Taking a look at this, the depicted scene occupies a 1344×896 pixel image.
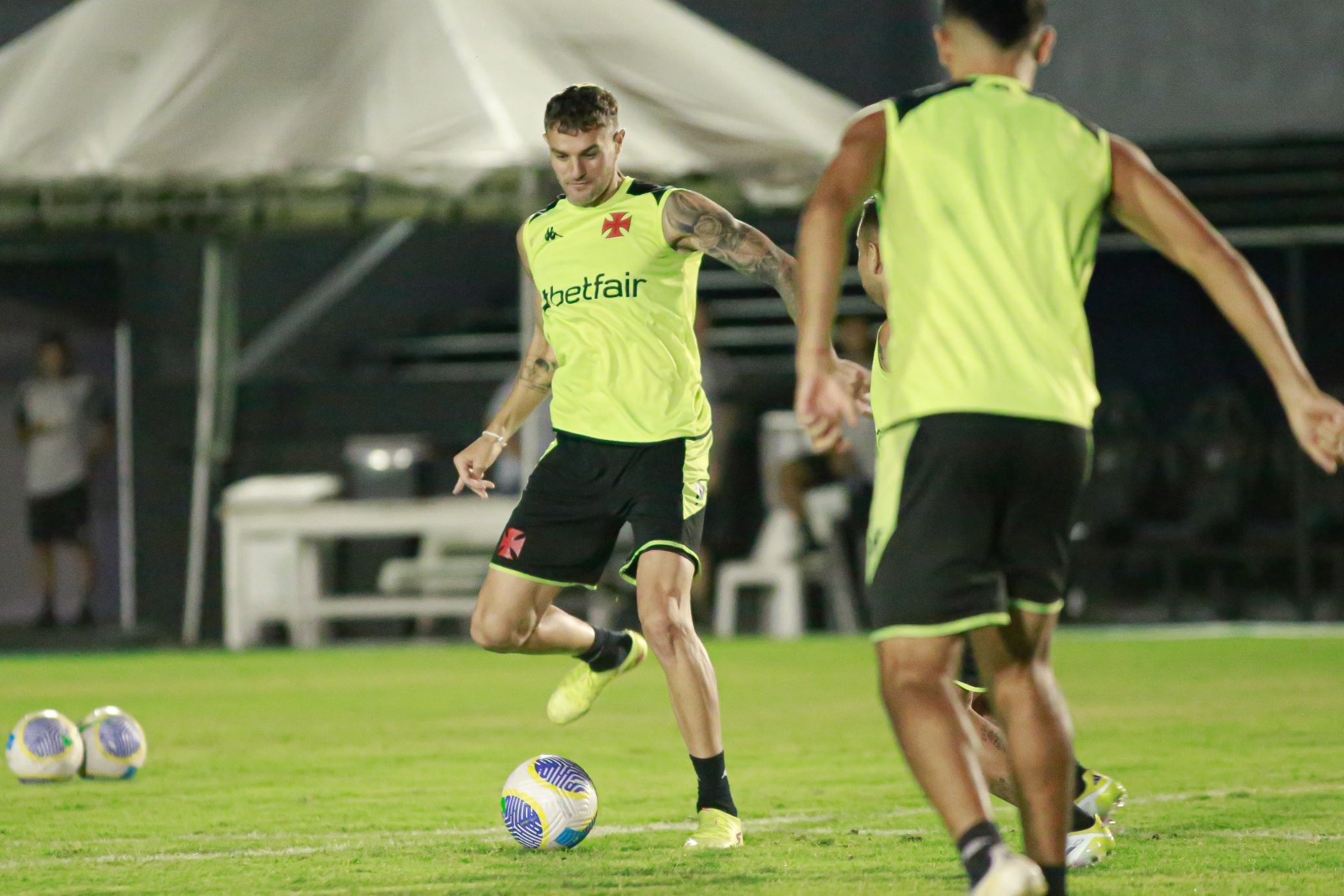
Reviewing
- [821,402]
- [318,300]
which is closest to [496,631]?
[821,402]

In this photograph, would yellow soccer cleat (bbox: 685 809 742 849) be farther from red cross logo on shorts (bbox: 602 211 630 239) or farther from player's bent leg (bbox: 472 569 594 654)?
red cross logo on shorts (bbox: 602 211 630 239)

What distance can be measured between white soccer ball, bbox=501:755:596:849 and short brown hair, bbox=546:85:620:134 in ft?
6.22

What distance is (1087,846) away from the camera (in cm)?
535

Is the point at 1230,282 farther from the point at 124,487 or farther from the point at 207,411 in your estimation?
the point at 124,487

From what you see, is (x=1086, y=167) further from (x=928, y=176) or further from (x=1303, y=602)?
(x=1303, y=602)

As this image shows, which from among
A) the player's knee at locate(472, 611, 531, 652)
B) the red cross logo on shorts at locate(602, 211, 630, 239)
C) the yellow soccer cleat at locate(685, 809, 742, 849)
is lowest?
the yellow soccer cleat at locate(685, 809, 742, 849)

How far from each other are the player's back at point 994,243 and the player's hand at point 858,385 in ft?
2.43

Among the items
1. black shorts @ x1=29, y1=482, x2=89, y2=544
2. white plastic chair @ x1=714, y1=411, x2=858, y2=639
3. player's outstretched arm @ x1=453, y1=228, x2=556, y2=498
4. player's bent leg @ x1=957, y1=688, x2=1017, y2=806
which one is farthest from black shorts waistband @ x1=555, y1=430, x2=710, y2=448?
black shorts @ x1=29, y1=482, x2=89, y2=544

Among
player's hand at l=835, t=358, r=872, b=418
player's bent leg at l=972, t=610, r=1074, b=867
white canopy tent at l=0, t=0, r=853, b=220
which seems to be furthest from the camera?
white canopy tent at l=0, t=0, r=853, b=220

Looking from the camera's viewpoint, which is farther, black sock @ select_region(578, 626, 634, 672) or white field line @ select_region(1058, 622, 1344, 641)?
white field line @ select_region(1058, 622, 1344, 641)

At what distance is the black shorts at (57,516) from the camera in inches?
682

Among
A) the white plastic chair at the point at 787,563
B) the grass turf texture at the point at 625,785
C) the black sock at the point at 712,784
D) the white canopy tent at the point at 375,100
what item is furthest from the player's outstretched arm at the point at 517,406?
the white plastic chair at the point at 787,563

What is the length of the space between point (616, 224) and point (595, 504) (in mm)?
884

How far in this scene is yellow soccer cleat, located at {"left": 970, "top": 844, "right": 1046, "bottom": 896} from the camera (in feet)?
12.3
